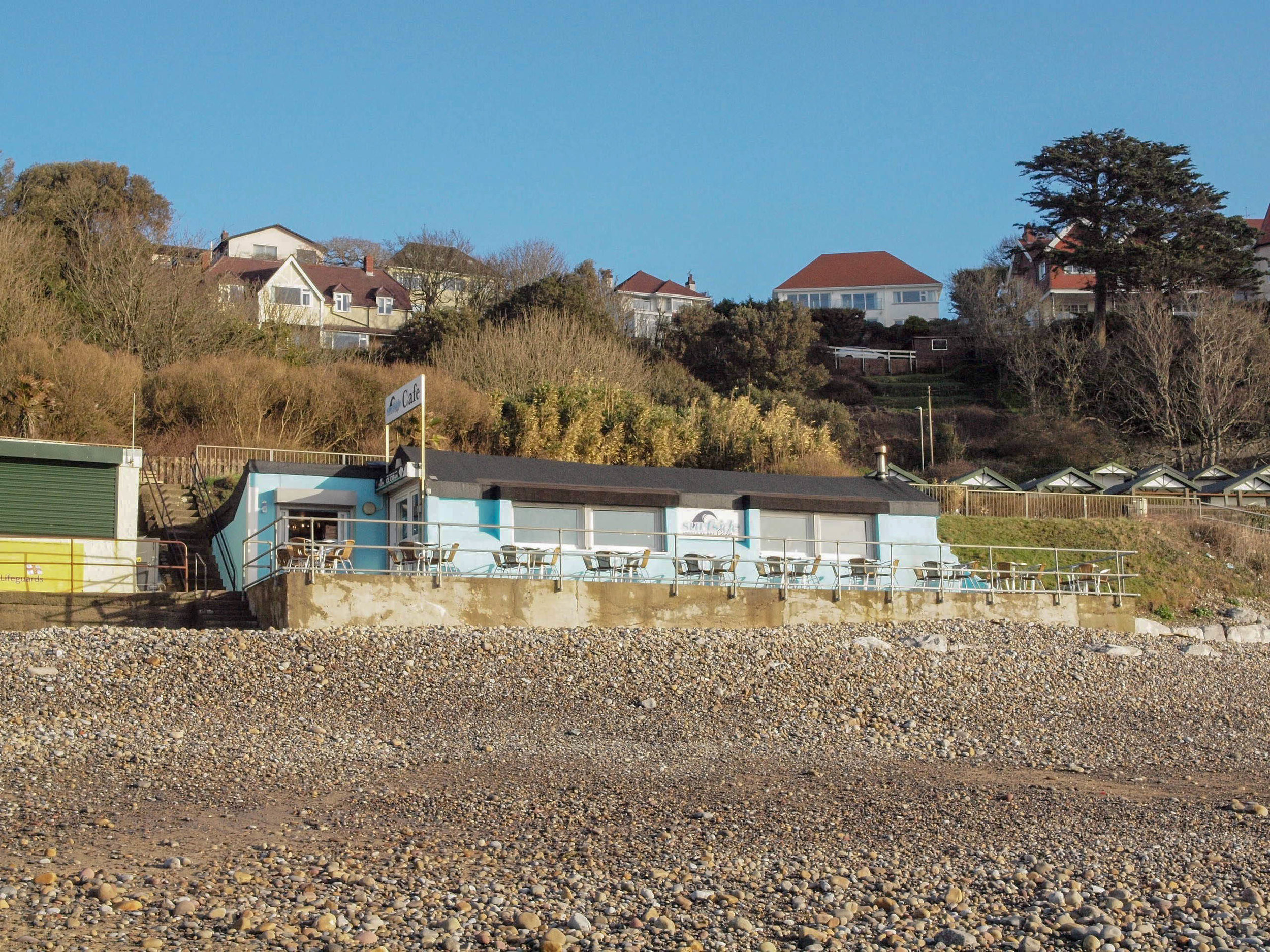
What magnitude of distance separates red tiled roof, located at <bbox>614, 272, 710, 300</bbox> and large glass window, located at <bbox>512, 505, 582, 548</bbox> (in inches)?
2597

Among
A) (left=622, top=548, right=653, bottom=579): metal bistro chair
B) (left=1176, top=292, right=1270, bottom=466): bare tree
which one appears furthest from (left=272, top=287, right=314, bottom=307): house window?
(left=622, top=548, right=653, bottom=579): metal bistro chair

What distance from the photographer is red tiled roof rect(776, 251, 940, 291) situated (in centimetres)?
8694

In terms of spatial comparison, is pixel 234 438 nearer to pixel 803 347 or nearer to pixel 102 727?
pixel 102 727

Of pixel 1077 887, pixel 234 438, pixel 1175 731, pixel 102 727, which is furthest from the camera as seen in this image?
pixel 234 438

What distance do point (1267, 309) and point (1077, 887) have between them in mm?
61437

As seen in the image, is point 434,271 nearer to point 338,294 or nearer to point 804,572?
point 338,294

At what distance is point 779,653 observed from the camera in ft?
66.1

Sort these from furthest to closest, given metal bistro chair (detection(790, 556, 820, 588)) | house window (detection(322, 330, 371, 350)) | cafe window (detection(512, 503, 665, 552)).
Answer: house window (detection(322, 330, 371, 350)) → metal bistro chair (detection(790, 556, 820, 588)) → cafe window (detection(512, 503, 665, 552))

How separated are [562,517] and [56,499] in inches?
375

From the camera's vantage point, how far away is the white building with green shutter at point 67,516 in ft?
77.8

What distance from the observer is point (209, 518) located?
29.5m

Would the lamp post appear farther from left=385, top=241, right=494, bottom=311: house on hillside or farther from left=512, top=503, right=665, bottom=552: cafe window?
left=512, top=503, right=665, bottom=552: cafe window

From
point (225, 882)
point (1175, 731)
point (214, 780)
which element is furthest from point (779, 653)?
point (225, 882)

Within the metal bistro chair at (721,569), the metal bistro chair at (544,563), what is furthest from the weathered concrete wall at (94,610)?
the metal bistro chair at (721,569)
